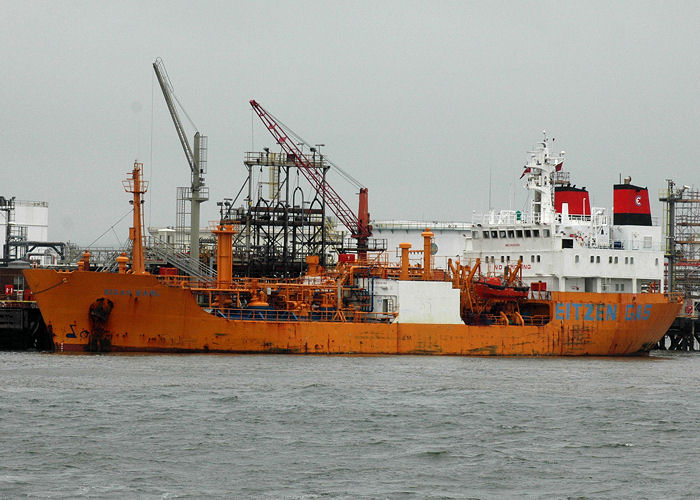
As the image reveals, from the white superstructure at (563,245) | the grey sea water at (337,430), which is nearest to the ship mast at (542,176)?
the white superstructure at (563,245)

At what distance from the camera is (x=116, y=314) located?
135ft

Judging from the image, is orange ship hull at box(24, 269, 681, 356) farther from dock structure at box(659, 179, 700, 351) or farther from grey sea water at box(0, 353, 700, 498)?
dock structure at box(659, 179, 700, 351)

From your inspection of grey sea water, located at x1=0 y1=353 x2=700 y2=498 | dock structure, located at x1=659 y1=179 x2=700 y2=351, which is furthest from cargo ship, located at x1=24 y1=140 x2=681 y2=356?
dock structure, located at x1=659 y1=179 x2=700 y2=351

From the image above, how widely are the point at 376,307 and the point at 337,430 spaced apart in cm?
1752

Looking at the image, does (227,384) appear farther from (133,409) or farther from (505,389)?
(505,389)

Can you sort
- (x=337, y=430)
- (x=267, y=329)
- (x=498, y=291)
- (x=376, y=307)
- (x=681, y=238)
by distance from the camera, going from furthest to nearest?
(x=681, y=238) → (x=498, y=291) → (x=376, y=307) → (x=267, y=329) → (x=337, y=430)

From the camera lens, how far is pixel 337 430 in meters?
27.5

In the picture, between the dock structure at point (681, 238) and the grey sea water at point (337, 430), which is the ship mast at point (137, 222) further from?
the dock structure at point (681, 238)

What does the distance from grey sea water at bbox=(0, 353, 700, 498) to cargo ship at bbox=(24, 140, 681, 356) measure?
6.08 feet

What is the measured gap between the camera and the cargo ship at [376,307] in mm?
41250

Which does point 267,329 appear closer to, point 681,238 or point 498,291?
point 498,291

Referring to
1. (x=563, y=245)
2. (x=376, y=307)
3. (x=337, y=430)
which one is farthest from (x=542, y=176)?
(x=337, y=430)

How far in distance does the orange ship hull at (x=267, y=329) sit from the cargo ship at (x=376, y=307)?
1.5 inches

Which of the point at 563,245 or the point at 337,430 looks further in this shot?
the point at 563,245
